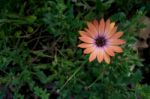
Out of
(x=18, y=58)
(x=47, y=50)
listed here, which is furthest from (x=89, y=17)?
(x=18, y=58)

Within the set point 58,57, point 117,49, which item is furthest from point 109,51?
point 58,57

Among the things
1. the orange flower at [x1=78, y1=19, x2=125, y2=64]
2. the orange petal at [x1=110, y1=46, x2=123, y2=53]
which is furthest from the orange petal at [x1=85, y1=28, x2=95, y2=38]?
the orange petal at [x1=110, y1=46, x2=123, y2=53]

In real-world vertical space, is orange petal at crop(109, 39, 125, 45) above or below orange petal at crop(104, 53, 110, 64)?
above

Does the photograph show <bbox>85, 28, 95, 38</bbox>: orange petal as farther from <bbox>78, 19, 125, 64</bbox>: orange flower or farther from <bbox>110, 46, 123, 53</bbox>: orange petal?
<bbox>110, 46, 123, 53</bbox>: orange petal

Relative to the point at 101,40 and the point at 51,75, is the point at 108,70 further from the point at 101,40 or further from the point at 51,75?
the point at 51,75

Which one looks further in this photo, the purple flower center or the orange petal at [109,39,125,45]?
the purple flower center

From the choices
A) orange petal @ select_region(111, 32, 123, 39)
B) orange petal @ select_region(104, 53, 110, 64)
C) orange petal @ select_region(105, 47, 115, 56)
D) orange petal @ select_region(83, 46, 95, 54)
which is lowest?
orange petal @ select_region(104, 53, 110, 64)
